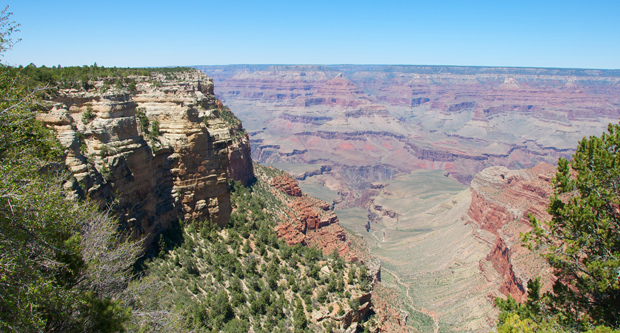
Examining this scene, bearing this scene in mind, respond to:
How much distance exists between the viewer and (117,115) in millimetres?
20609

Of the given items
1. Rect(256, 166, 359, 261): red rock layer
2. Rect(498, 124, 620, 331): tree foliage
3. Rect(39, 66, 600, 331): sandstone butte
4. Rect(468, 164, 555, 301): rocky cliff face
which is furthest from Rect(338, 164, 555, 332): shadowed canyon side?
Rect(498, 124, 620, 331): tree foliage

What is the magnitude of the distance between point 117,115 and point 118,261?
31.3ft

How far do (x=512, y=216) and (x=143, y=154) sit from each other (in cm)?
6107

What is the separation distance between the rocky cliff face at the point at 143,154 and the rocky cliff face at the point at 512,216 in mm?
33620

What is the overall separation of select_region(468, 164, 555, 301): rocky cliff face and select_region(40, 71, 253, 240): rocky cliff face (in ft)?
110

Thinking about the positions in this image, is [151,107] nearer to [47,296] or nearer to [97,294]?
[97,294]

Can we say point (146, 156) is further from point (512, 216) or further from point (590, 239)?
point (512, 216)

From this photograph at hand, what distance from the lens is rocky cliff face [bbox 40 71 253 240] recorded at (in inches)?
717

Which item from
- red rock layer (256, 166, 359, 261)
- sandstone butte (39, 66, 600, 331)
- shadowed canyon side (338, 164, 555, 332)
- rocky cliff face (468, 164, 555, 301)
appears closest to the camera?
sandstone butte (39, 66, 600, 331)

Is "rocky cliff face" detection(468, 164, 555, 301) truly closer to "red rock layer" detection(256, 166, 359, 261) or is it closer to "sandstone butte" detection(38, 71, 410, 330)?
"red rock layer" detection(256, 166, 359, 261)

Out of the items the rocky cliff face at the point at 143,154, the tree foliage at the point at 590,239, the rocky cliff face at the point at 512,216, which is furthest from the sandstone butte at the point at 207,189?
the tree foliage at the point at 590,239

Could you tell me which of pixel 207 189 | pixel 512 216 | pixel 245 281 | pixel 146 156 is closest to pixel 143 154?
pixel 146 156

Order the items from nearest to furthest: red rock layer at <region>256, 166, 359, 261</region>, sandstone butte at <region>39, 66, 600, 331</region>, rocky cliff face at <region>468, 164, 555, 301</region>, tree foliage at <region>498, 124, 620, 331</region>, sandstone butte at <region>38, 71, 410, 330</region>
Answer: tree foliage at <region>498, 124, 620, 331</region> → sandstone butte at <region>38, 71, 410, 330</region> → sandstone butte at <region>39, 66, 600, 331</region> → red rock layer at <region>256, 166, 359, 261</region> → rocky cliff face at <region>468, 164, 555, 301</region>

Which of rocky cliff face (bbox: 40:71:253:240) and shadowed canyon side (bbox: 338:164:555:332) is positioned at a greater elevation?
rocky cliff face (bbox: 40:71:253:240)
